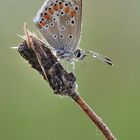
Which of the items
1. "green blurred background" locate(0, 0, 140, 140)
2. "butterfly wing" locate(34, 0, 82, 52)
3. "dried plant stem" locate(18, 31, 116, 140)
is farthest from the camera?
"green blurred background" locate(0, 0, 140, 140)


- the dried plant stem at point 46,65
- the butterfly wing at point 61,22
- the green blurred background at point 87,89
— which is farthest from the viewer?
the green blurred background at point 87,89

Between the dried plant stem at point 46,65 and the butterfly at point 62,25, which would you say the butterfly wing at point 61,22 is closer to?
the butterfly at point 62,25

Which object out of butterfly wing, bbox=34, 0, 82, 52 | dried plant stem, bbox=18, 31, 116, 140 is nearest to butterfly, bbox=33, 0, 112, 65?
butterfly wing, bbox=34, 0, 82, 52

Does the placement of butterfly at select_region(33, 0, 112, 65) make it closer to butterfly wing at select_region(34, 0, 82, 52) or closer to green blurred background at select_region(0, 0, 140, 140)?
butterfly wing at select_region(34, 0, 82, 52)

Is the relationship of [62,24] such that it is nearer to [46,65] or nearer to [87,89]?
[46,65]

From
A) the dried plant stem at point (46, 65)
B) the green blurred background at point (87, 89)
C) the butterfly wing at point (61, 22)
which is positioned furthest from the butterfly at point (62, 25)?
the green blurred background at point (87, 89)

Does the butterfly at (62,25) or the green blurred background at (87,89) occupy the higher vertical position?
the butterfly at (62,25)

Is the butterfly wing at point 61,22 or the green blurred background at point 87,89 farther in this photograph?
the green blurred background at point 87,89
